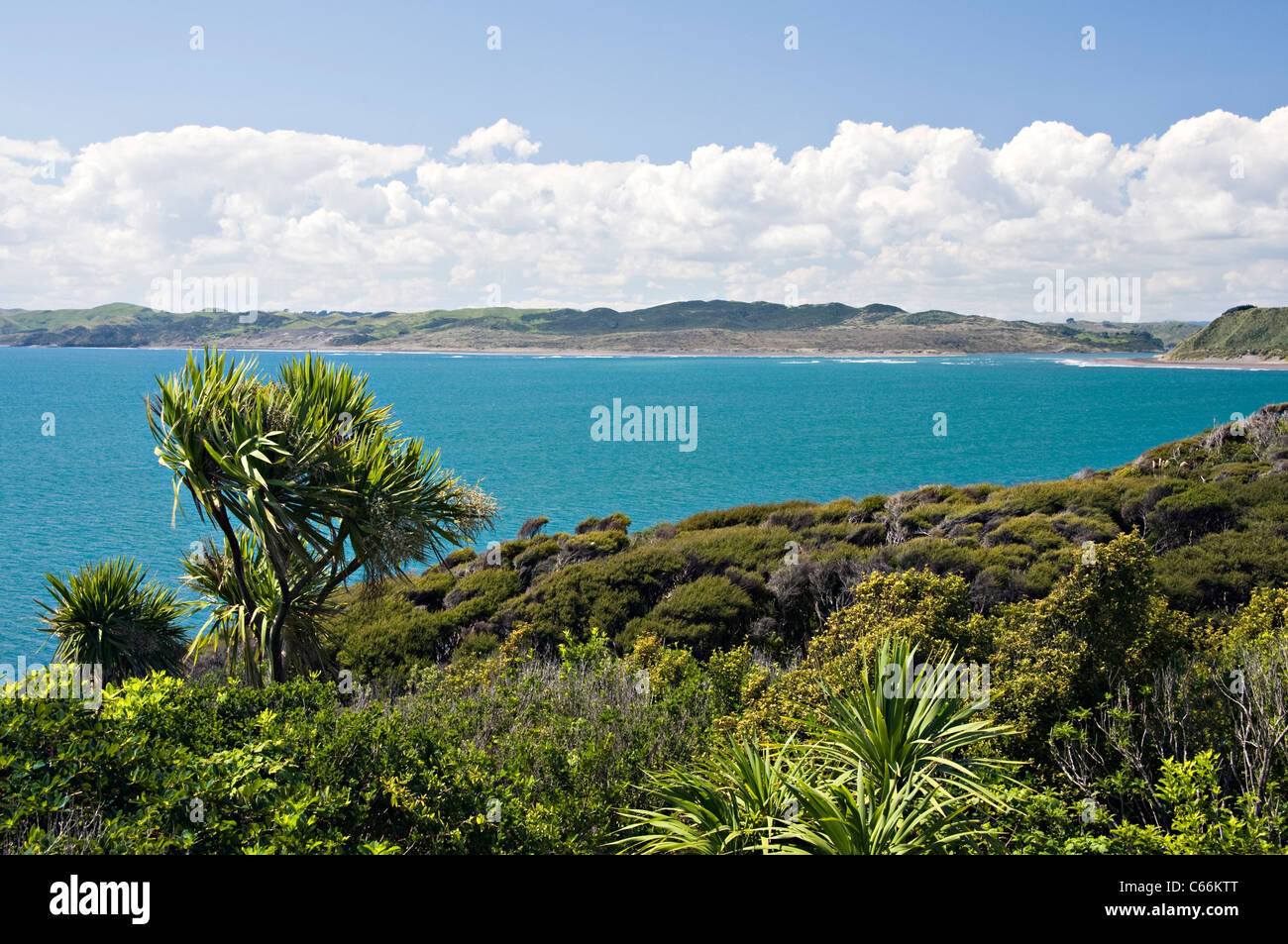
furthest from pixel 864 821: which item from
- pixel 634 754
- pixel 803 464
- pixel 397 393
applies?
pixel 397 393

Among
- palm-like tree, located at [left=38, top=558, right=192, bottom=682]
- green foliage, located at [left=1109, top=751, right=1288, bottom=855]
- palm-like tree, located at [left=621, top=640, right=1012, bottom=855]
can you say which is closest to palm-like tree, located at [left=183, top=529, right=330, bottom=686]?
palm-like tree, located at [left=38, top=558, right=192, bottom=682]

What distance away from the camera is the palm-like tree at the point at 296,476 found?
860 cm

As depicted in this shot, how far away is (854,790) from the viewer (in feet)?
16.9

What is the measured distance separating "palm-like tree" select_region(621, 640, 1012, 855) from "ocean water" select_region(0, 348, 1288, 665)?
24.2m

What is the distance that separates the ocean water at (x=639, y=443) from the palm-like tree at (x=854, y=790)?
79.3 ft

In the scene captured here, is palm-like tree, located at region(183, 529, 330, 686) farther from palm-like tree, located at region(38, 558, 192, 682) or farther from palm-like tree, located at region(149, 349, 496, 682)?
palm-like tree, located at region(38, 558, 192, 682)

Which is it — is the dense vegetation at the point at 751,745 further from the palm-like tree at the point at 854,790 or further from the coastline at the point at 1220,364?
the coastline at the point at 1220,364

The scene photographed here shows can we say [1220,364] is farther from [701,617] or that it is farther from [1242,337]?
[701,617]

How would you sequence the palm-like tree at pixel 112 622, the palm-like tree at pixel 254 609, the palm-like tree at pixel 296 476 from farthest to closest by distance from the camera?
1. the palm-like tree at pixel 112 622
2. the palm-like tree at pixel 254 609
3. the palm-like tree at pixel 296 476

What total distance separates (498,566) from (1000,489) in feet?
47.7

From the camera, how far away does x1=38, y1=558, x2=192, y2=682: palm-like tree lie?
11.2 metres

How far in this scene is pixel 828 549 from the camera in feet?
58.4

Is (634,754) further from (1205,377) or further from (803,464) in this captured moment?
(1205,377)

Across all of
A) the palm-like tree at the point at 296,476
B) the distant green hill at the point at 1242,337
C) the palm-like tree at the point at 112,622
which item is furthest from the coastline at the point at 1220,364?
the palm-like tree at the point at 112,622
